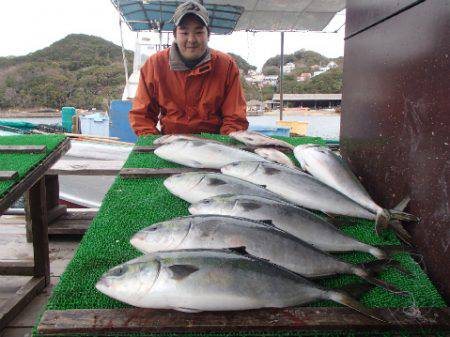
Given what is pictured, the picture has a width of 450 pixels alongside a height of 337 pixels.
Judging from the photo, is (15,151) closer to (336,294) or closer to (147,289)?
(147,289)

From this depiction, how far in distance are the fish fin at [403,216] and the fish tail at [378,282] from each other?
528 mm

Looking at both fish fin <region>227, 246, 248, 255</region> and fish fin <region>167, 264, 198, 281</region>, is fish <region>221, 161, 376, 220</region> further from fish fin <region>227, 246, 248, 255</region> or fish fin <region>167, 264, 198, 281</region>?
fish fin <region>167, 264, 198, 281</region>

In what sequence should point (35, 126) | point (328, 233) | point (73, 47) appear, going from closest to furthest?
point (328, 233) < point (35, 126) < point (73, 47)

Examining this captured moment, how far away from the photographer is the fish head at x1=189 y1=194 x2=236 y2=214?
6.85 ft

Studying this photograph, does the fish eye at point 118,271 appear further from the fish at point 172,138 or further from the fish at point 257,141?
the fish at point 257,141

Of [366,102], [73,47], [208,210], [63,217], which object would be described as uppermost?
[73,47]

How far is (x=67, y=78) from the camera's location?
3684 centimetres

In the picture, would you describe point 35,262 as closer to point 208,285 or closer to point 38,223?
point 38,223

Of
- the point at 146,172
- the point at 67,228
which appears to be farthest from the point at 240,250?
the point at 67,228

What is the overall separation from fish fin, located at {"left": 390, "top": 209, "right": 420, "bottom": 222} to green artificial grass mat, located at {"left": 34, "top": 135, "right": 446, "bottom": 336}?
11 centimetres

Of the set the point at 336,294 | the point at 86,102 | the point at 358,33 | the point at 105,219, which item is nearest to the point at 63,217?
the point at 105,219

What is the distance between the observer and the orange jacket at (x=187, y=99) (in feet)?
15.7

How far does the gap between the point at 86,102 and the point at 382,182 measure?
34549 mm

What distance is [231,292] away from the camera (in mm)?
1409
